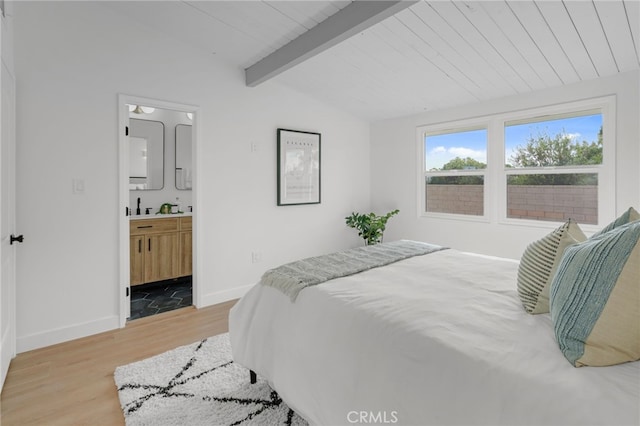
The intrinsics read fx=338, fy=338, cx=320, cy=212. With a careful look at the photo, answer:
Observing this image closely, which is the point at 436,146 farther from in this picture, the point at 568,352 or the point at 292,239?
the point at 568,352

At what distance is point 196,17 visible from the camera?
2.77m

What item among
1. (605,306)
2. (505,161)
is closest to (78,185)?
(605,306)

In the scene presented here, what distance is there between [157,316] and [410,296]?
260 cm

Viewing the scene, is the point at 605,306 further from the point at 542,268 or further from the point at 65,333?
the point at 65,333

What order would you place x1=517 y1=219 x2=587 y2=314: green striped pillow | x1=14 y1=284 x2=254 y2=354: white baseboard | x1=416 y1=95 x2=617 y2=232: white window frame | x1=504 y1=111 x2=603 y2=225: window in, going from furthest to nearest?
x1=504 y1=111 x2=603 y2=225: window
x1=416 y1=95 x2=617 y2=232: white window frame
x1=14 y1=284 x2=254 y2=354: white baseboard
x1=517 y1=219 x2=587 y2=314: green striped pillow

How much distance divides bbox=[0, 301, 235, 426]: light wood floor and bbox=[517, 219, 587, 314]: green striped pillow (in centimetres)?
201

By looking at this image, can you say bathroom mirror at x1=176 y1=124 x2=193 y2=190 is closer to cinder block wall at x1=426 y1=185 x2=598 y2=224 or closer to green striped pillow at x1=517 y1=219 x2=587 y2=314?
cinder block wall at x1=426 y1=185 x2=598 y2=224

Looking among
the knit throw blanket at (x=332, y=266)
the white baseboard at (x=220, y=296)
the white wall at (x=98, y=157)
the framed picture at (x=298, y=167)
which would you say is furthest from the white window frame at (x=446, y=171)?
the white baseboard at (x=220, y=296)

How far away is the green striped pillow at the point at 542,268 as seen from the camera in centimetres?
127

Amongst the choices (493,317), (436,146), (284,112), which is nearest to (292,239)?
(284,112)

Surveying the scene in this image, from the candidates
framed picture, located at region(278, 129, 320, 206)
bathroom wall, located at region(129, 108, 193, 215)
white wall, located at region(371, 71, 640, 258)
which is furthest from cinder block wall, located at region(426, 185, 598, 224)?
bathroom wall, located at region(129, 108, 193, 215)

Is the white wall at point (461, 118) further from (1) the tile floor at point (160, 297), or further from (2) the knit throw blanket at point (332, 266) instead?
(1) the tile floor at point (160, 297)

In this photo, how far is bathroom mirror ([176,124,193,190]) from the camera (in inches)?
179
